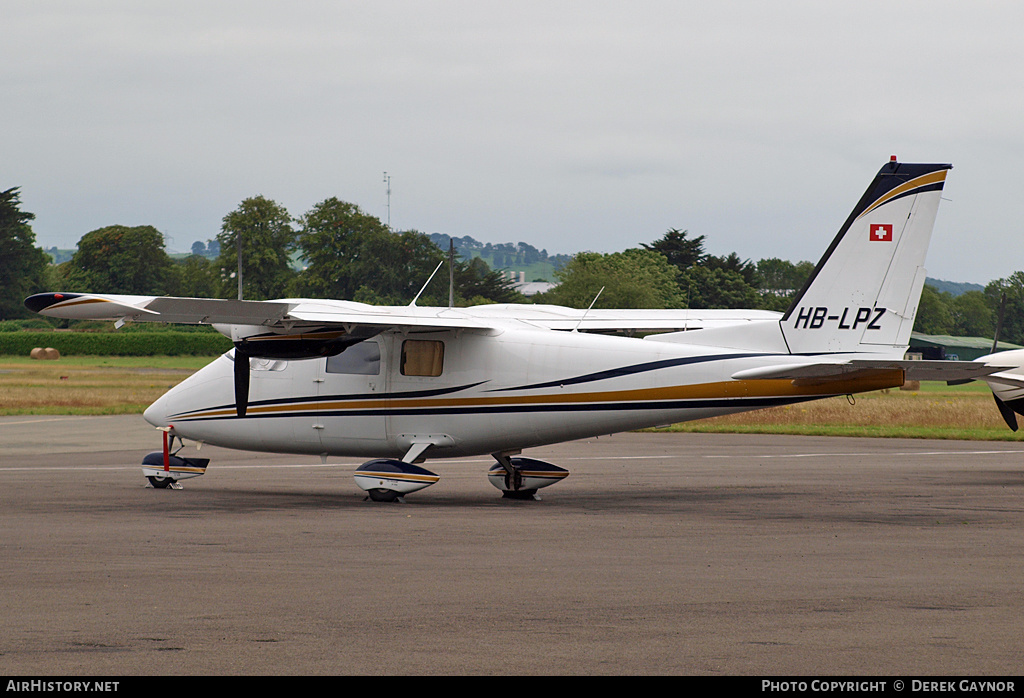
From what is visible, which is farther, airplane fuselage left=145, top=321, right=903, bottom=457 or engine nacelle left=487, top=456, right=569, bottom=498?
engine nacelle left=487, top=456, right=569, bottom=498

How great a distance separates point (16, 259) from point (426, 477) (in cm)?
11071

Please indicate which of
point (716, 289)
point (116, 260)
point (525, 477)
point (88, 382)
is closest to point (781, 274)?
point (716, 289)

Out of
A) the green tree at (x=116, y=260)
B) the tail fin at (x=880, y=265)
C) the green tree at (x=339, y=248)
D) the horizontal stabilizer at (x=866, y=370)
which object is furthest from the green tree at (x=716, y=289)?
the horizontal stabilizer at (x=866, y=370)

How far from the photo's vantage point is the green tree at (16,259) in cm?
11131

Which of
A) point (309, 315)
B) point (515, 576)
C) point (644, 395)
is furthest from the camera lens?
point (644, 395)

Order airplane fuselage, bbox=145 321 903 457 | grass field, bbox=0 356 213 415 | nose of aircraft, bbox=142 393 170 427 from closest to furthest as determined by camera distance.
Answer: airplane fuselage, bbox=145 321 903 457 → nose of aircraft, bbox=142 393 170 427 → grass field, bbox=0 356 213 415

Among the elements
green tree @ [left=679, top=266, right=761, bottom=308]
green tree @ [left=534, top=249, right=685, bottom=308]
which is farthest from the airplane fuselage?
green tree @ [left=679, top=266, right=761, bottom=308]

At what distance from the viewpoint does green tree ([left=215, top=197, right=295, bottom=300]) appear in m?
111

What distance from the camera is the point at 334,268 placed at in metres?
109

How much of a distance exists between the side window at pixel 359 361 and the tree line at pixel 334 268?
76.4m

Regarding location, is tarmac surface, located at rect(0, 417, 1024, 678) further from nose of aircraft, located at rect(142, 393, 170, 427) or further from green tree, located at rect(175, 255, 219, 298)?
green tree, located at rect(175, 255, 219, 298)

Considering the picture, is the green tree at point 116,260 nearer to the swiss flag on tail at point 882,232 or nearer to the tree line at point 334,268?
the tree line at point 334,268

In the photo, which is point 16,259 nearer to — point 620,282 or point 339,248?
point 339,248

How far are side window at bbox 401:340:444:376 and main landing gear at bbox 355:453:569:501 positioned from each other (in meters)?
1.46
